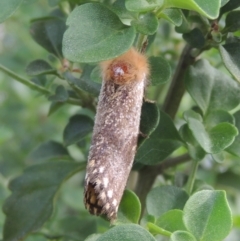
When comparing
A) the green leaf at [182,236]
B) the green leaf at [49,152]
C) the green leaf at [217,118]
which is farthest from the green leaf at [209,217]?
the green leaf at [49,152]

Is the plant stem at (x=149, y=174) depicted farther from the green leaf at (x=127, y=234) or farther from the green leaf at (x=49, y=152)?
the green leaf at (x=127, y=234)

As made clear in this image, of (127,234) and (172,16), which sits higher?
(172,16)

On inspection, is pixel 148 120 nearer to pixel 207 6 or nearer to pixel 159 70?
pixel 159 70

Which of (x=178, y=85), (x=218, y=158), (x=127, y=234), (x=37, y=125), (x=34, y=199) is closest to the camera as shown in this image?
(x=127, y=234)

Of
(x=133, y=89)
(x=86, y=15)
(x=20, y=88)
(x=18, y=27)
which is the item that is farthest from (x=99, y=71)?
(x=18, y=27)

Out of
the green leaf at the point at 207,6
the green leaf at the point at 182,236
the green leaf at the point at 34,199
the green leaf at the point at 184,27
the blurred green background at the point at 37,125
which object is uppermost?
the green leaf at the point at 207,6

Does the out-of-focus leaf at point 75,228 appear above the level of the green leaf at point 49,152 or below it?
below

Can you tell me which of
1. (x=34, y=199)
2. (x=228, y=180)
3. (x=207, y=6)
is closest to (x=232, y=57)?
(x=207, y=6)
